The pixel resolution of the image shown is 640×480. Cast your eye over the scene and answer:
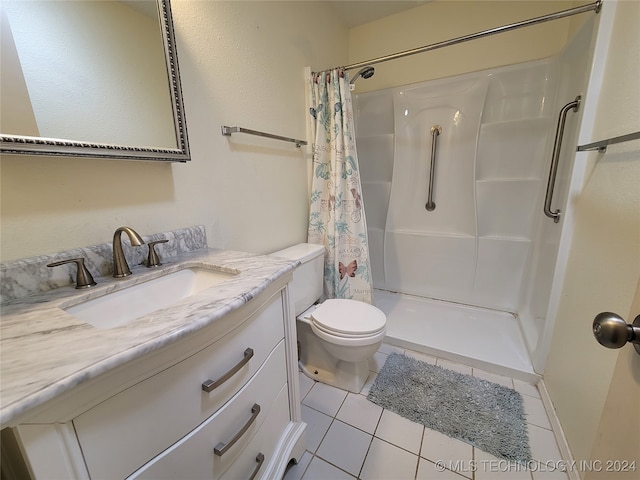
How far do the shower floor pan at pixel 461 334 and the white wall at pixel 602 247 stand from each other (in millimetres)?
319

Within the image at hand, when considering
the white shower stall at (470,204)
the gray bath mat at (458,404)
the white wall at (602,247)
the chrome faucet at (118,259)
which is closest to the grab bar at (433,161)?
the white shower stall at (470,204)

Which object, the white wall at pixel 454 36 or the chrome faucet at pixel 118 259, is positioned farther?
the white wall at pixel 454 36

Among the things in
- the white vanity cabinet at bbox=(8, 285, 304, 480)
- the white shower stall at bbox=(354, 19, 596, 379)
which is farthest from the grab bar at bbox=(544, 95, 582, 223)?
the white vanity cabinet at bbox=(8, 285, 304, 480)

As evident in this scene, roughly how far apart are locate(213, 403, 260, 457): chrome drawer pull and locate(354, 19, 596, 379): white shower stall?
1.28 meters

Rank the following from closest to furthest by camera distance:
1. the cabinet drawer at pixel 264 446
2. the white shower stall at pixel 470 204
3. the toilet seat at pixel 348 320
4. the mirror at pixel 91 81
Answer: the mirror at pixel 91 81 → the cabinet drawer at pixel 264 446 → the toilet seat at pixel 348 320 → the white shower stall at pixel 470 204

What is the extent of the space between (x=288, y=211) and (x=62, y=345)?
Result: 4.24 ft

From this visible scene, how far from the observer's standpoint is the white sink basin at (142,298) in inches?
27.8

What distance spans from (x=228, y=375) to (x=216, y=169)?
0.89 metres

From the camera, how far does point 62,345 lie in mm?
463

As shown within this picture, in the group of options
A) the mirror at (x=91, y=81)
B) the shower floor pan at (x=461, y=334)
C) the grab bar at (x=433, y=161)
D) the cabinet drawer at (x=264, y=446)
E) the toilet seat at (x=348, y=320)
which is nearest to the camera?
the mirror at (x=91, y=81)

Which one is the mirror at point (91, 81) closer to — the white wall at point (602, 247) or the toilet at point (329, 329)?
the toilet at point (329, 329)

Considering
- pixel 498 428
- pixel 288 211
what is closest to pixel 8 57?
pixel 288 211

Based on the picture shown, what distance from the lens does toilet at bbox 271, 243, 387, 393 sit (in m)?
1.31

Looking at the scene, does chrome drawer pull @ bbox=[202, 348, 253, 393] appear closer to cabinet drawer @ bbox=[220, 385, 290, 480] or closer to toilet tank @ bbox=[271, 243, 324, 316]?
cabinet drawer @ bbox=[220, 385, 290, 480]
